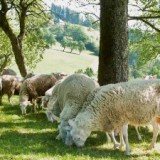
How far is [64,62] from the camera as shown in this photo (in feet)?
282

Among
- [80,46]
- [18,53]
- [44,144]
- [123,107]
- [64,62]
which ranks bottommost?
[64,62]

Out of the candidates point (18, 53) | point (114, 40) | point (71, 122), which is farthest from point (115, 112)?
point (18, 53)

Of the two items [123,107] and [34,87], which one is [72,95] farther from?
[34,87]

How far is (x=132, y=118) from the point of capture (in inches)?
308

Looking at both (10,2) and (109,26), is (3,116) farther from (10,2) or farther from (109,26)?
(10,2)

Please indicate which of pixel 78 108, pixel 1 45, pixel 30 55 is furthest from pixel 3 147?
pixel 30 55

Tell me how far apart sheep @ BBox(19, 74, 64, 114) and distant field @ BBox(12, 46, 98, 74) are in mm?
63368

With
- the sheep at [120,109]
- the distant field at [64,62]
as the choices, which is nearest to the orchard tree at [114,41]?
the sheep at [120,109]

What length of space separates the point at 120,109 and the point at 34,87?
6815mm

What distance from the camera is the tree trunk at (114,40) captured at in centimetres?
952

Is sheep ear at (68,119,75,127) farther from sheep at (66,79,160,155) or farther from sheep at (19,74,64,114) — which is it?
sheep at (19,74,64,114)

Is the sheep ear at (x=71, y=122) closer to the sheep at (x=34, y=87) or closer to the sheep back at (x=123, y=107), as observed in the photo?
the sheep back at (x=123, y=107)

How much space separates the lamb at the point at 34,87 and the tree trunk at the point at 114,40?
489 centimetres

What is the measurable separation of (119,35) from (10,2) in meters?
13.1
